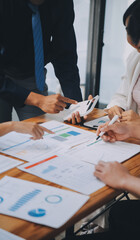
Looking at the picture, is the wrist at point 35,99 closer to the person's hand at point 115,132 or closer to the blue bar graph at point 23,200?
the person's hand at point 115,132

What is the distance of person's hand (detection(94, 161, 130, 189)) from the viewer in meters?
0.79

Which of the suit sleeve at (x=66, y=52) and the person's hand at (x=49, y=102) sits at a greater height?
the suit sleeve at (x=66, y=52)

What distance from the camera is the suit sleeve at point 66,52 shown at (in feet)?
5.28

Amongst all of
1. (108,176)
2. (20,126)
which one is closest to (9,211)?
(108,176)

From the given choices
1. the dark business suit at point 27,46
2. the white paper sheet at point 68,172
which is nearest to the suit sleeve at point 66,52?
the dark business suit at point 27,46

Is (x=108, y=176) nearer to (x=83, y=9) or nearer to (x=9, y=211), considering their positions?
(x=9, y=211)

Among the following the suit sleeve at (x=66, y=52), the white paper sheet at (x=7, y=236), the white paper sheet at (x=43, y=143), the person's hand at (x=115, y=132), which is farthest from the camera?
the suit sleeve at (x=66, y=52)

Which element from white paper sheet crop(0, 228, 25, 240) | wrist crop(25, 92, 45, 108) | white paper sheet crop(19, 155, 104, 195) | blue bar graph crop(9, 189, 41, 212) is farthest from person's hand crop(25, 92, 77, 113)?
white paper sheet crop(0, 228, 25, 240)

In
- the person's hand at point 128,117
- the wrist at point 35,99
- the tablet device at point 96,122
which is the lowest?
the tablet device at point 96,122

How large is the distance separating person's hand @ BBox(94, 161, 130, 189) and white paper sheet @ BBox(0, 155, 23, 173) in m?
0.29

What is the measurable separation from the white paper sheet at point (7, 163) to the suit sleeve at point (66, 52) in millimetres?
788

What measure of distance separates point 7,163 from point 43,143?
8.8 inches

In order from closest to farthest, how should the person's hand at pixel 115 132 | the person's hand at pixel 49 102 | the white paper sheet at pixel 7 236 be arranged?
the white paper sheet at pixel 7 236 → the person's hand at pixel 115 132 → the person's hand at pixel 49 102

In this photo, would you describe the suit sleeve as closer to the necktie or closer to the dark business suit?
the dark business suit
